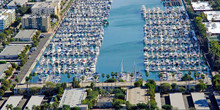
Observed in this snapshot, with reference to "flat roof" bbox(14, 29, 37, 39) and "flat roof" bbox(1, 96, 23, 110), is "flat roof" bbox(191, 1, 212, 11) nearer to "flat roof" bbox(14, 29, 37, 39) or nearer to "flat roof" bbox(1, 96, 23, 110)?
"flat roof" bbox(14, 29, 37, 39)

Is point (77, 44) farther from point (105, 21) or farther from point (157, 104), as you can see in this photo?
point (157, 104)

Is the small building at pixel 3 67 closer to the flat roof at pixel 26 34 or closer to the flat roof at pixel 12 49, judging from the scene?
the flat roof at pixel 12 49

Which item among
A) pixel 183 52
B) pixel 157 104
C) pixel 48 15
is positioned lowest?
pixel 157 104

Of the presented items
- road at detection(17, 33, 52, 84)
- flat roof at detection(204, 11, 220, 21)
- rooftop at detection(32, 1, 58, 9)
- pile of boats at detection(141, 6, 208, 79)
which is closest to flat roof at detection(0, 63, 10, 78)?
road at detection(17, 33, 52, 84)

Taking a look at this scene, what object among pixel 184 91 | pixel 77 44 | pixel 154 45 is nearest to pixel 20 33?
pixel 77 44

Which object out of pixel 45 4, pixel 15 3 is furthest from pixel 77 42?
pixel 15 3

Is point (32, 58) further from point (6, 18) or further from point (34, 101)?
point (6, 18)
